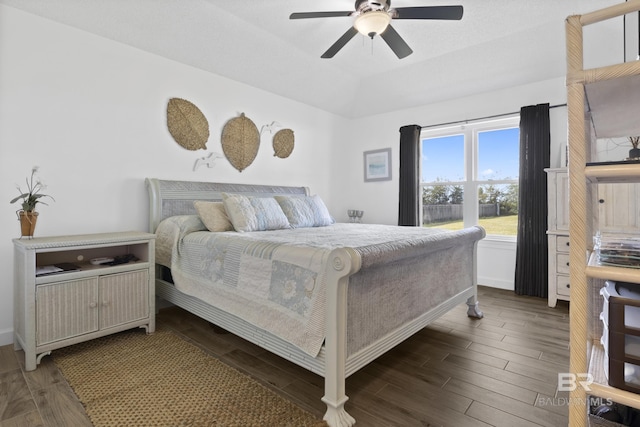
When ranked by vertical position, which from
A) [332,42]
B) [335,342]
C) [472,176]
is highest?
[332,42]

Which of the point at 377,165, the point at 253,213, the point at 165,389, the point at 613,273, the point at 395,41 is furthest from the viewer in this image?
the point at 377,165

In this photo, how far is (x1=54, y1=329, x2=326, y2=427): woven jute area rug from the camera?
1534 millimetres

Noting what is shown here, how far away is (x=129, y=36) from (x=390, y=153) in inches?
139

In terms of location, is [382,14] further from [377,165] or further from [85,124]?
[377,165]

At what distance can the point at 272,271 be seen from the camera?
1.85 metres

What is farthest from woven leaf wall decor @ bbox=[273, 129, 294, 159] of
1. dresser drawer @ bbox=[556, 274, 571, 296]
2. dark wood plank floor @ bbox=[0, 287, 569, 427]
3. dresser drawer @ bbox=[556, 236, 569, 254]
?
dresser drawer @ bbox=[556, 274, 571, 296]

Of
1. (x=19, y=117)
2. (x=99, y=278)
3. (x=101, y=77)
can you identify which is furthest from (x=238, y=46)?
(x=99, y=278)

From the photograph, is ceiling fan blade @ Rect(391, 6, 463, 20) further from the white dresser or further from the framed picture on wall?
the framed picture on wall

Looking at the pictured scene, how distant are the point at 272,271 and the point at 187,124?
7.40ft

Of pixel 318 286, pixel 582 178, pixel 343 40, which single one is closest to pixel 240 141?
pixel 343 40

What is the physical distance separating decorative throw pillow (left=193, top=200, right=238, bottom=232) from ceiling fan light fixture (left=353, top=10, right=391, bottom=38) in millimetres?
1904

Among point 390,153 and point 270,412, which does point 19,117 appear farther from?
point 390,153

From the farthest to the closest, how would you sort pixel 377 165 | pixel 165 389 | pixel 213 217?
pixel 377 165
pixel 213 217
pixel 165 389

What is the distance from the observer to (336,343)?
1505 millimetres
